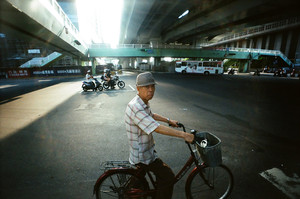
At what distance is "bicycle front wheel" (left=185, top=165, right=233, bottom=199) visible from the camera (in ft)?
6.79

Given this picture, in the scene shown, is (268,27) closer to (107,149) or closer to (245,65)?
(245,65)

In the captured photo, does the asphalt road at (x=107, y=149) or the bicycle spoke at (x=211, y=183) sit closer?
the bicycle spoke at (x=211, y=183)

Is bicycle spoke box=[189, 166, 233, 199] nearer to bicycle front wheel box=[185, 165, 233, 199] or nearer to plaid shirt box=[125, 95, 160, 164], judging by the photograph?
bicycle front wheel box=[185, 165, 233, 199]

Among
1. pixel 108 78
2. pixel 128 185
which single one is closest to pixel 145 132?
pixel 128 185

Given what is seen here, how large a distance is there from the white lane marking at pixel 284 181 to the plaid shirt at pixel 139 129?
2410 millimetres

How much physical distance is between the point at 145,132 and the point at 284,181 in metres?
2.93

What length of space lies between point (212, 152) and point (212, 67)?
32.5 m

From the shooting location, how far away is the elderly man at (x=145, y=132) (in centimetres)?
156

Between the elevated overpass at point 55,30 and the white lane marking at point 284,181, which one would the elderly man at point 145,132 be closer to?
the white lane marking at point 284,181

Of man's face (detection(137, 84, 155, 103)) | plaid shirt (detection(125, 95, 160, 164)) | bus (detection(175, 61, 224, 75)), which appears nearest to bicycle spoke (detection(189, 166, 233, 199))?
plaid shirt (detection(125, 95, 160, 164))

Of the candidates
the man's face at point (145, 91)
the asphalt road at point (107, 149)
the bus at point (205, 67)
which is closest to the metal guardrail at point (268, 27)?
the bus at point (205, 67)

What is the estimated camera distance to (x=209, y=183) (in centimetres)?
225

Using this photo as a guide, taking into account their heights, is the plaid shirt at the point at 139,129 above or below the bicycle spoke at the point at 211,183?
above

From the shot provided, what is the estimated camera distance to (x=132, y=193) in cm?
191
